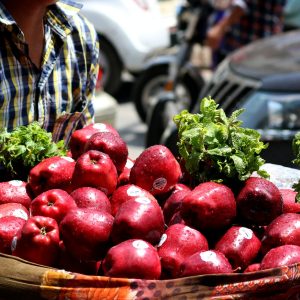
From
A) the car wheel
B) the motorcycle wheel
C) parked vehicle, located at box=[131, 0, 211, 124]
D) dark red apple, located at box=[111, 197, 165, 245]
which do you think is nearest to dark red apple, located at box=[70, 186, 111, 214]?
dark red apple, located at box=[111, 197, 165, 245]

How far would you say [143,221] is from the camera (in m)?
2.31

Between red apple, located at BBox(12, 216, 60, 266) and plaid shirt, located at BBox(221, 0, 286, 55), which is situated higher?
red apple, located at BBox(12, 216, 60, 266)

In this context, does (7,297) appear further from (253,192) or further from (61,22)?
(61,22)

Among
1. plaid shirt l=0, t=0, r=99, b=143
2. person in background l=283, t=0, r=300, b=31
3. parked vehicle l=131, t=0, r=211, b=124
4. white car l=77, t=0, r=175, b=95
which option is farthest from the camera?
white car l=77, t=0, r=175, b=95

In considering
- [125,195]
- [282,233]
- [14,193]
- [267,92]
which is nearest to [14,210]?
[14,193]

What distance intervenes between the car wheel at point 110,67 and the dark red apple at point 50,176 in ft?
27.6

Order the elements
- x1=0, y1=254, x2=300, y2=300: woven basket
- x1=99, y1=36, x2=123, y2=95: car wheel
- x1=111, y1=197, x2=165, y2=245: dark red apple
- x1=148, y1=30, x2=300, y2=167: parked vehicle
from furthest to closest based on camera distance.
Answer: x1=99, y1=36, x2=123, y2=95: car wheel → x1=148, y1=30, x2=300, y2=167: parked vehicle → x1=111, y1=197, x2=165, y2=245: dark red apple → x1=0, y1=254, x2=300, y2=300: woven basket

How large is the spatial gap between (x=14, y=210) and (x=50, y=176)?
0.19 meters

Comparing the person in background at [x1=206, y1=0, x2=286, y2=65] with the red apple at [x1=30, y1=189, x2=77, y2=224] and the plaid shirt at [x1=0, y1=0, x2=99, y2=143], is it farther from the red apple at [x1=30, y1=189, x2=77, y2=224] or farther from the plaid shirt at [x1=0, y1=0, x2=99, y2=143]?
the red apple at [x1=30, y1=189, x2=77, y2=224]

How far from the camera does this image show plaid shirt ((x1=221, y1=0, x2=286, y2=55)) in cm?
816

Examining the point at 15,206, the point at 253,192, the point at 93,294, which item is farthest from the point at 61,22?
the point at 93,294

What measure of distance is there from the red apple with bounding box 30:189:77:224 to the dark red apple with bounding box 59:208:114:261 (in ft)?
0.33

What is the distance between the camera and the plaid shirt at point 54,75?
10.8ft

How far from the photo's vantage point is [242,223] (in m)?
2.49
